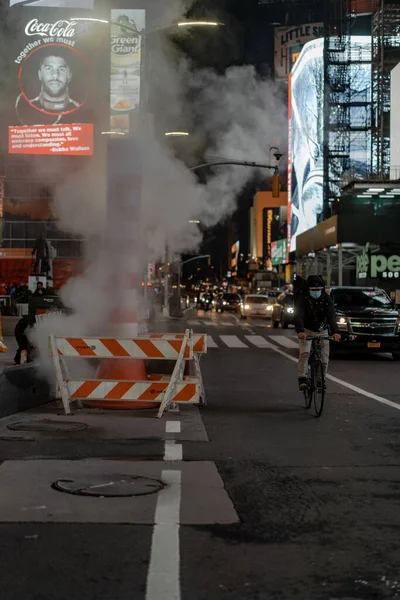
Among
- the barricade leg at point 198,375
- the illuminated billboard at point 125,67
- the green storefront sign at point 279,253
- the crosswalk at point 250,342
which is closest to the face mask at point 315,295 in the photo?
the barricade leg at point 198,375

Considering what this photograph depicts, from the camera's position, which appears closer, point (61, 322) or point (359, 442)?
point (359, 442)

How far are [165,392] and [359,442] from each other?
2.65m

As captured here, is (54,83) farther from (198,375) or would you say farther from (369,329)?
(198,375)

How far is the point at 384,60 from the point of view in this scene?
65.5 metres

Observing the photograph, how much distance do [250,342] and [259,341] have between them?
0.65m

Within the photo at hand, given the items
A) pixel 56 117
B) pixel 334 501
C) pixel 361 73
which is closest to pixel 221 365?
pixel 56 117

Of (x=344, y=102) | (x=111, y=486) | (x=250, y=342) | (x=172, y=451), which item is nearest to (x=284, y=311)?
(x=250, y=342)

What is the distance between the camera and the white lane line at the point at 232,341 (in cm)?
2575

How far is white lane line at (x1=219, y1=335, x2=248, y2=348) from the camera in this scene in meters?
25.8

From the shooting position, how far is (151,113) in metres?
14.7

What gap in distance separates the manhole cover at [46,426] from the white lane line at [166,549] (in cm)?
298

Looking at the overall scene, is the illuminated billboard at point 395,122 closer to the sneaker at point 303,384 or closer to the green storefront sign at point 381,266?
the green storefront sign at point 381,266

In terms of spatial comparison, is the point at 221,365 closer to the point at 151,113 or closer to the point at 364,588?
the point at 151,113

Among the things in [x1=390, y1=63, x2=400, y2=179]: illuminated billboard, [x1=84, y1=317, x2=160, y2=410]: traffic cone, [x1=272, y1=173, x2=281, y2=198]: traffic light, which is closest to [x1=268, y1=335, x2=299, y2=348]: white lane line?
[x1=272, y1=173, x2=281, y2=198]: traffic light
